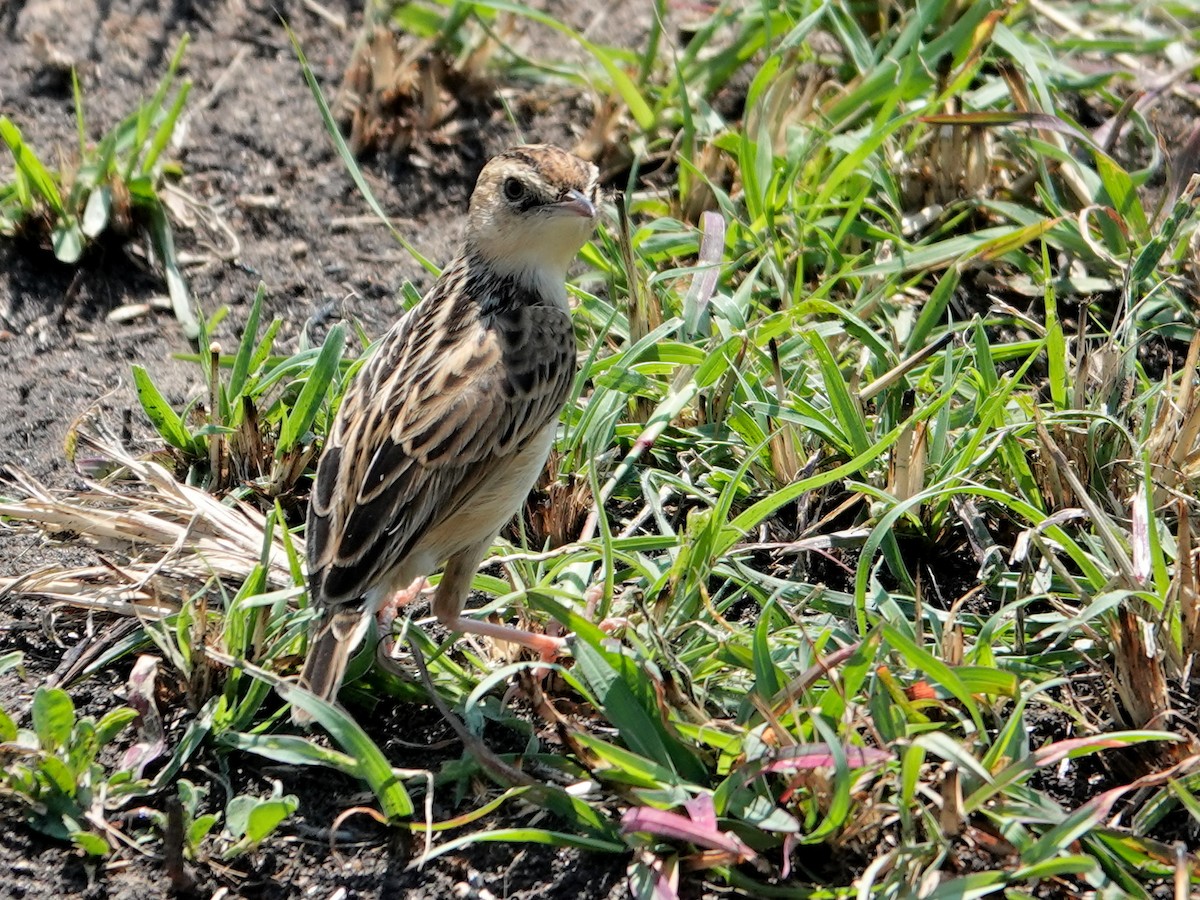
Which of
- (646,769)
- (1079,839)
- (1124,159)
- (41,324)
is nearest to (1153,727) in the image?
(1079,839)

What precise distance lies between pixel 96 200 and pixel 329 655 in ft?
9.93

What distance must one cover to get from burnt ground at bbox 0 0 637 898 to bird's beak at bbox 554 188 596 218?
1.35 meters

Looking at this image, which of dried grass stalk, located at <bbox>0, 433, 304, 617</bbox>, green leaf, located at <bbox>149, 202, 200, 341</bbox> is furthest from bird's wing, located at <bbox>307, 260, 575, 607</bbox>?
green leaf, located at <bbox>149, 202, 200, 341</bbox>

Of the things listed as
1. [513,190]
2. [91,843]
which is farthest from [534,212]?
[91,843]

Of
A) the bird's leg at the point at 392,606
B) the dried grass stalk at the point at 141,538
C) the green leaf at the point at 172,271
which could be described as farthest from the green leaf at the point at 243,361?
the bird's leg at the point at 392,606

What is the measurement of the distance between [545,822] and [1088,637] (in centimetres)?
170

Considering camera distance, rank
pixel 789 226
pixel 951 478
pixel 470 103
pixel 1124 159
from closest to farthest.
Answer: pixel 951 478
pixel 789 226
pixel 1124 159
pixel 470 103

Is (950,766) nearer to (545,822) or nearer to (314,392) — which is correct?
(545,822)

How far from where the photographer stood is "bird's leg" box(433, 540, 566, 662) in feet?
16.1

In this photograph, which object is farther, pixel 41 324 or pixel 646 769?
pixel 41 324

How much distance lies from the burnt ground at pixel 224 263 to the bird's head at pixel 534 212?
3.27 feet

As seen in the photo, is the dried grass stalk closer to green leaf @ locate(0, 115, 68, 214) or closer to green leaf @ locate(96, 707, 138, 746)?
green leaf @ locate(96, 707, 138, 746)

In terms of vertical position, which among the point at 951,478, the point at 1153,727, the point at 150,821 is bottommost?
the point at 150,821

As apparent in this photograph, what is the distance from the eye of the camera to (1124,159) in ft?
23.1
